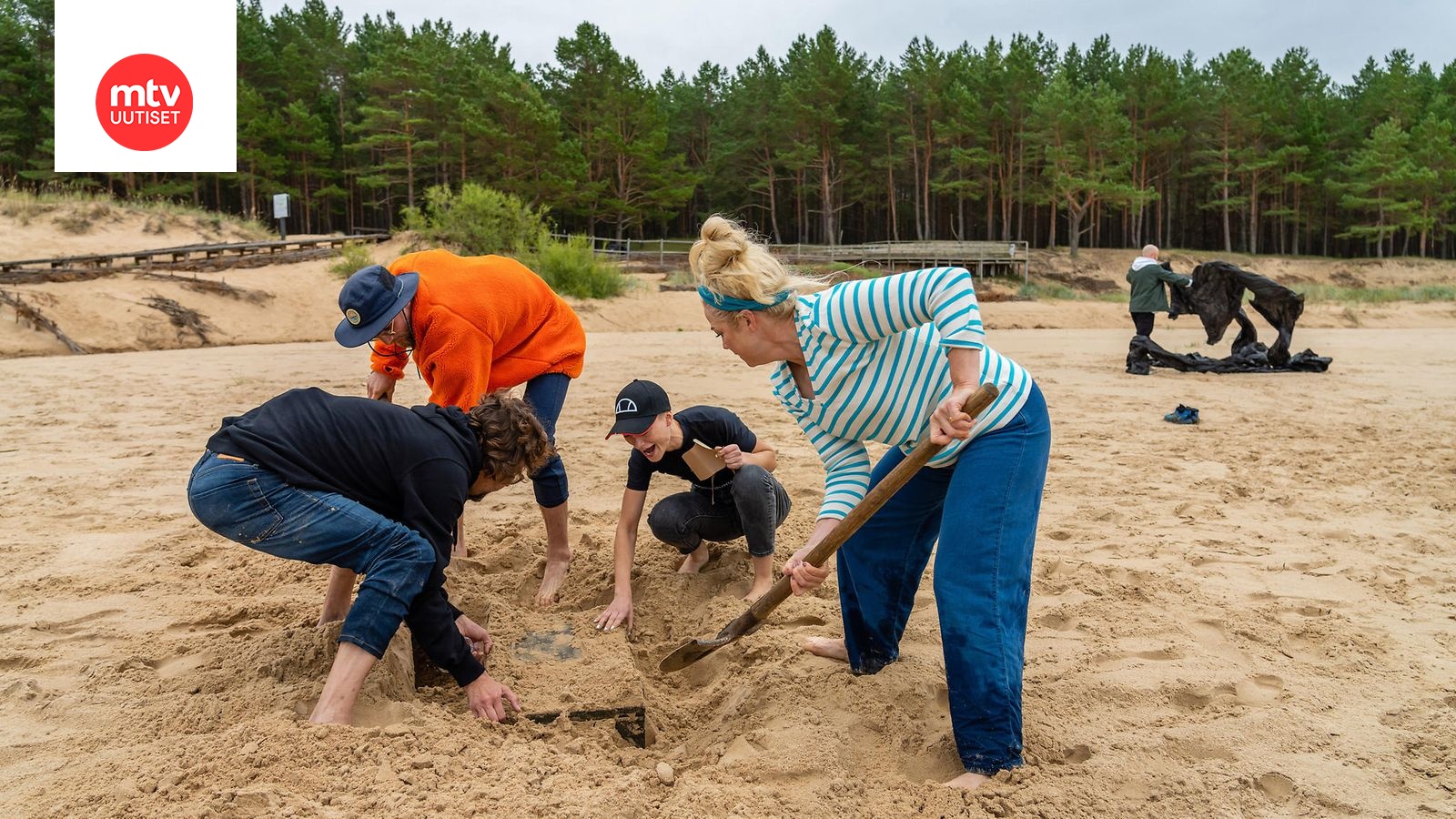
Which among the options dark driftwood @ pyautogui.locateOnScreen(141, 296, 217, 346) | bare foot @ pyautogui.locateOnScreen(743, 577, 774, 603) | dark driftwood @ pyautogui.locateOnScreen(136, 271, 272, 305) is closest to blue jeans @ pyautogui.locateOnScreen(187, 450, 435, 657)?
bare foot @ pyautogui.locateOnScreen(743, 577, 774, 603)

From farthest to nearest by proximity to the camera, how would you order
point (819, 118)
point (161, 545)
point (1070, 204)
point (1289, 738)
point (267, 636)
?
point (819, 118)
point (1070, 204)
point (161, 545)
point (267, 636)
point (1289, 738)

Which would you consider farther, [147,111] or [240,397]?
[147,111]

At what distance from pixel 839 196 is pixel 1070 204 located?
1097cm

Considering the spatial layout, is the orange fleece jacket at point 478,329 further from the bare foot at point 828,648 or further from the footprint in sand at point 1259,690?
the footprint in sand at point 1259,690

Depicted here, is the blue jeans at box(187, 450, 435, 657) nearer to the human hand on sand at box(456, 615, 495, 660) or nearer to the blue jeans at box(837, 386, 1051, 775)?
the human hand on sand at box(456, 615, 495, 660)

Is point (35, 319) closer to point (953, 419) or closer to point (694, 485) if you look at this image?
point (694, 485)

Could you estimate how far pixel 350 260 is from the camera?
57.2 ft

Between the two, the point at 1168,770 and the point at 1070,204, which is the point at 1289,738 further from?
the point at 1070,204

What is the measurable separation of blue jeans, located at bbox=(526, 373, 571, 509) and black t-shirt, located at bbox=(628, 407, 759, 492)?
1.00 ft

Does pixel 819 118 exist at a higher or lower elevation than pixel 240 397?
higher

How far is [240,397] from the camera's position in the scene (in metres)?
7.99

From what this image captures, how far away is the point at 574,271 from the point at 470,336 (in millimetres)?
14239

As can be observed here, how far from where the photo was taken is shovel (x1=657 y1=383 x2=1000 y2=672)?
7.19ft

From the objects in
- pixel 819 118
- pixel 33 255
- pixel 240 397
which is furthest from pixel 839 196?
pixel 240 397
